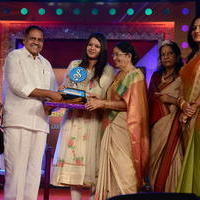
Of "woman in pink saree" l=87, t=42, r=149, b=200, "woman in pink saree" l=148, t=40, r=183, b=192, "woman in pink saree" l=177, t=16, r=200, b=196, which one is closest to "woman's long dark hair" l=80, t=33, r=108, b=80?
"woman in pink saree" l=87, t=42, r=149, b=200

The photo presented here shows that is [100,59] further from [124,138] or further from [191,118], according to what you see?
[191,118]

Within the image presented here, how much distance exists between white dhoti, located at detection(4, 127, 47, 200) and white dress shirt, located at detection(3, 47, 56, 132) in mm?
79

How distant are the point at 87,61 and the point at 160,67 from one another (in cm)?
70

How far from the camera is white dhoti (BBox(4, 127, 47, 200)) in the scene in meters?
3.39

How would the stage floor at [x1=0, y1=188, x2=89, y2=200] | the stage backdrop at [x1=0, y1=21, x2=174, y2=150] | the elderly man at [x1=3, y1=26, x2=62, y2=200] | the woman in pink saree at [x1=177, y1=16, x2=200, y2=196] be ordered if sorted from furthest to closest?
the stage backdrop at [x1=0, y1=21, x2=174, y2=150]
the stage floor at [x1=0, y1=188, x2=89, y2=200]
the elderly man at [x1=3, y1=26, x2=62, y2=200]
the woman in pink saree at [x1=177, y1=16, x2=200, y2=196]

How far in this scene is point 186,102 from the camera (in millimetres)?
3156

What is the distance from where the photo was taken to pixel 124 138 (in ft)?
11.1

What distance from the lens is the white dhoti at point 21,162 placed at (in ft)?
11.1

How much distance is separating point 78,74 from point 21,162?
34.2 inches

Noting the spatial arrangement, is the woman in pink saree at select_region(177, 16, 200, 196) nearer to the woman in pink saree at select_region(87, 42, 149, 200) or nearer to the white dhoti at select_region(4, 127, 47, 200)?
the woman in pink saree at select_region(87, 42, 149, 200)

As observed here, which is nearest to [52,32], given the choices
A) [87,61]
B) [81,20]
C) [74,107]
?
[81,20]

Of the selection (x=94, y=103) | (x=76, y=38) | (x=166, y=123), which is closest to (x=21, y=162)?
(x=94, y=103)

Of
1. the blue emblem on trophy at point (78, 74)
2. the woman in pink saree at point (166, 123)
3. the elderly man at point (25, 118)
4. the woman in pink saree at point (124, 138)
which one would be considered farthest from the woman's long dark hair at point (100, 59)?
the woman in pink saree at point (166, 123)

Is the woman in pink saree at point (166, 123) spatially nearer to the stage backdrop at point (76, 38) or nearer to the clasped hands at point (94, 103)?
the clasped hands at point (94, 103)
